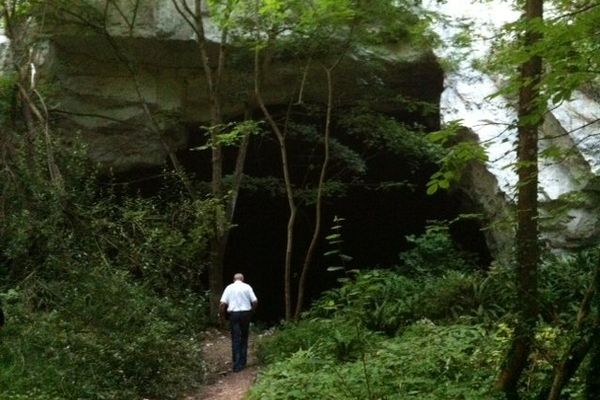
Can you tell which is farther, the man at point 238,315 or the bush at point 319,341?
the man at point 238,315

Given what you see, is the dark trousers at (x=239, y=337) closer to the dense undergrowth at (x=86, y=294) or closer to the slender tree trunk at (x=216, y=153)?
the dense undergrowth at (x=86, y=294)

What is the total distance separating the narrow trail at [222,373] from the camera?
27.5ft

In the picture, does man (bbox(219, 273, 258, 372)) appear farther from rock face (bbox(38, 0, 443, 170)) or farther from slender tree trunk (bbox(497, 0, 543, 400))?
rock face (bbox(38, 0, 443, 170))

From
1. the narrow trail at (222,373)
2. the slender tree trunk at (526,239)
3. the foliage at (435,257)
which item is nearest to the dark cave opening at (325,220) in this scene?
the foliage at (435,257)

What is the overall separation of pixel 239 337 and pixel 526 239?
5.29 metres

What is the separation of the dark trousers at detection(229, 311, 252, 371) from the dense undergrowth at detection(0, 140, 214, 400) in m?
0.56

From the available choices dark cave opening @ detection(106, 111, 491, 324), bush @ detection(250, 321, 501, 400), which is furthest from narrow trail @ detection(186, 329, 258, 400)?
dark cave opening @ detection(106, 111, 491, 324)

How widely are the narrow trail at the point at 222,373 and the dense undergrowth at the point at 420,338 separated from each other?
16.4 inches

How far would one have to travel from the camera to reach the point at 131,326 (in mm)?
8156

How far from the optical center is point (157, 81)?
46.3 ft

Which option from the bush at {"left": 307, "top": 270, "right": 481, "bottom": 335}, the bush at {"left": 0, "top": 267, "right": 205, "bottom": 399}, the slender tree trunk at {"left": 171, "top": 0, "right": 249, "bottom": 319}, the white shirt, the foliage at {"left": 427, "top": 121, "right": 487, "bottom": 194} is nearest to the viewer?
the foliage at {"left": 427, "top": 121, "right": 487, "bottom": 194}

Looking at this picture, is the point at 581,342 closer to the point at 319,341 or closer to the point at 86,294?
the point at 319,341

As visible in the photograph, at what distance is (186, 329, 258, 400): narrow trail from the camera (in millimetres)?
8391

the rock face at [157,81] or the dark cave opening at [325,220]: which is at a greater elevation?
the rock face at [157,81]
